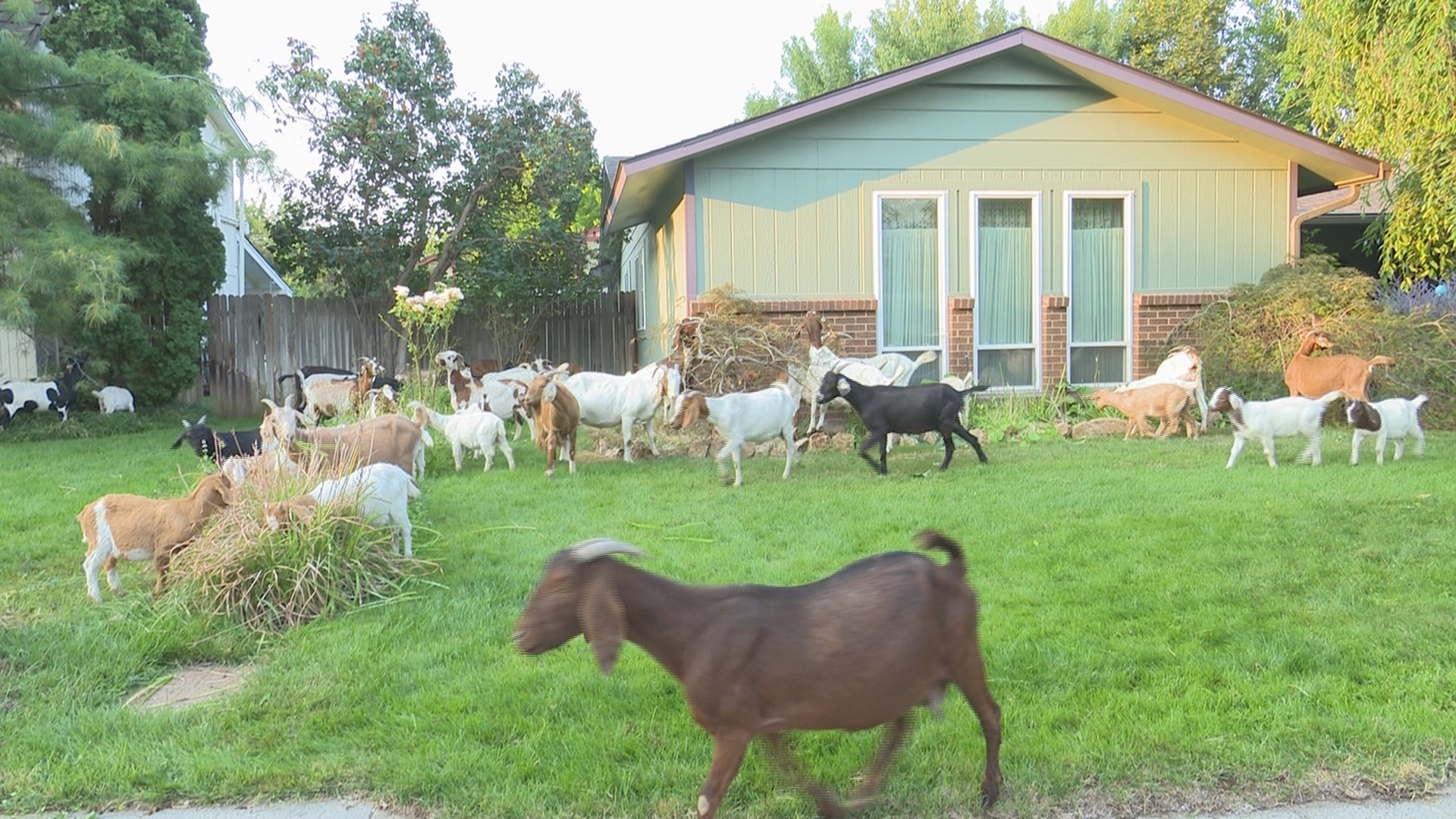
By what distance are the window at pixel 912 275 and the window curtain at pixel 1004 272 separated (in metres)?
0.59

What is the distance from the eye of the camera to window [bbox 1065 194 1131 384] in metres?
13.4

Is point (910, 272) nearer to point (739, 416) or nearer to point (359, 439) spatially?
point (739, 416)

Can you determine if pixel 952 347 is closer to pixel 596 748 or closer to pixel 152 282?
pixel 596 748

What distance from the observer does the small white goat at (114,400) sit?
46.7 ft

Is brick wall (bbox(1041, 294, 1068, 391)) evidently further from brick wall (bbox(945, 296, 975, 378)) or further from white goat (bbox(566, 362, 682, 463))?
white goat (bbox(566, 362, 682, 463))

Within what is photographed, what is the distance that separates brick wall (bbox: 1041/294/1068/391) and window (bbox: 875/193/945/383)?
1.44 metres

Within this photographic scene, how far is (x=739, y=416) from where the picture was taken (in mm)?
8914

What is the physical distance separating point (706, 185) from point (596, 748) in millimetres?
10099

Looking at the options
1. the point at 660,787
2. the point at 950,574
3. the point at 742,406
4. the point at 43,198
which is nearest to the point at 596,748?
the point at 660,787

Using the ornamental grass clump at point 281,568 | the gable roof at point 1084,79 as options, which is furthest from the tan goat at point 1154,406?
the ornamental grass clump at point 281,568

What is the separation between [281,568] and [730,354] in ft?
23.0

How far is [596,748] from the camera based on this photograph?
3.42 meters

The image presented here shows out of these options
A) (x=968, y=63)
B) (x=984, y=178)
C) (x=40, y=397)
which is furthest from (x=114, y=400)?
(x=968, y=63)

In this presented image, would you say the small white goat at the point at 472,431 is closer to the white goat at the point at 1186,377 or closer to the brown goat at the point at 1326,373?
the white goat at the point at 1186,377
